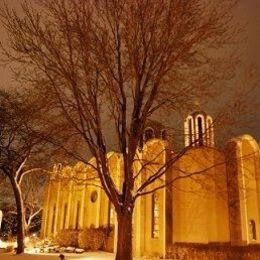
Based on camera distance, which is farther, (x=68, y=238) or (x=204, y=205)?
(x=68, y=238)

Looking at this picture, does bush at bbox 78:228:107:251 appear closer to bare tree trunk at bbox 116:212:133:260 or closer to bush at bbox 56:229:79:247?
bush at bbox 56:229:79:247

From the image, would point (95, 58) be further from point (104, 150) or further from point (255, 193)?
point (255, 193)

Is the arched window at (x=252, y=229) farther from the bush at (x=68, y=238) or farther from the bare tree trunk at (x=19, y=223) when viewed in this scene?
the bush at (x=68, y=238)

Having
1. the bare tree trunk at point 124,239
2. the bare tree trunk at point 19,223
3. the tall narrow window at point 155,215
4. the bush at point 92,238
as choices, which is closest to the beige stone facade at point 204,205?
the tall narrow window at point 155,215

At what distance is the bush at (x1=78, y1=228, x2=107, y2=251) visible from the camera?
26.2 meters

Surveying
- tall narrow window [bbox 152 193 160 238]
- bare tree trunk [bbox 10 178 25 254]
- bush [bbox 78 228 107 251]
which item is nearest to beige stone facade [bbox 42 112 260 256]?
tall narrow window [bbox 152 193 160 238]

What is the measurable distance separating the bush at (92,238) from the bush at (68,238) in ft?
5.47

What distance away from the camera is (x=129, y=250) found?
36.1ft

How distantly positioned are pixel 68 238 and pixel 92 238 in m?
4.36

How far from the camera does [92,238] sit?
2684 centimetres

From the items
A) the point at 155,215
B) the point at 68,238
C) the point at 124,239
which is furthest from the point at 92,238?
the point at 124,239

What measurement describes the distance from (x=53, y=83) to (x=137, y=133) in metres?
2.87

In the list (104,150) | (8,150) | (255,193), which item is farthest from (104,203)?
(104,150)

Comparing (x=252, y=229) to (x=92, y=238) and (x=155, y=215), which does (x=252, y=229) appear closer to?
(x=155, y=215)
